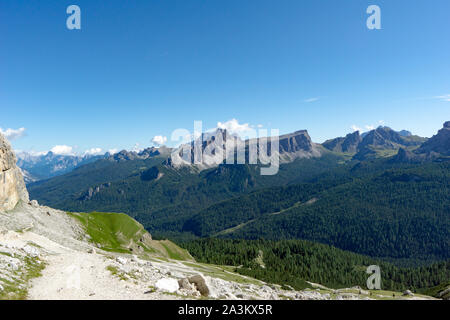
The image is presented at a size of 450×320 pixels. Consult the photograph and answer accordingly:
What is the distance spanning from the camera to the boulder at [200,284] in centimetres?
3438

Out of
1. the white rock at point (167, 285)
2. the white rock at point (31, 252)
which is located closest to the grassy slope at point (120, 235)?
the white rock at point (31, 252)

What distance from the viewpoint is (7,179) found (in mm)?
87750

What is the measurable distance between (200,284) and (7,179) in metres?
90.3

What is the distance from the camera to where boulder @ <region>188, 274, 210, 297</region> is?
34.4 metres

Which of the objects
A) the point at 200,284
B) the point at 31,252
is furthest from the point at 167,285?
the point at 31,252

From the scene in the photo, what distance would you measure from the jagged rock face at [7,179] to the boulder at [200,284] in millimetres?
82508

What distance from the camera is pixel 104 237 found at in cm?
12612

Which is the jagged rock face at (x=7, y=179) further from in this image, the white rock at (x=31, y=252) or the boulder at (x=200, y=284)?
the boulder at (x=200, y=284)

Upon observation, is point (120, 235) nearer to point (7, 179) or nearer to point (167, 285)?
point (7, 179)

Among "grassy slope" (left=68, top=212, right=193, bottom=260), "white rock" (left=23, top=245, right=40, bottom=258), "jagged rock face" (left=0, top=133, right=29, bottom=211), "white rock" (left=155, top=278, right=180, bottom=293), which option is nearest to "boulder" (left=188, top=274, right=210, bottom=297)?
"white rock" (left=155, top=278, right=180, bottom=293)
